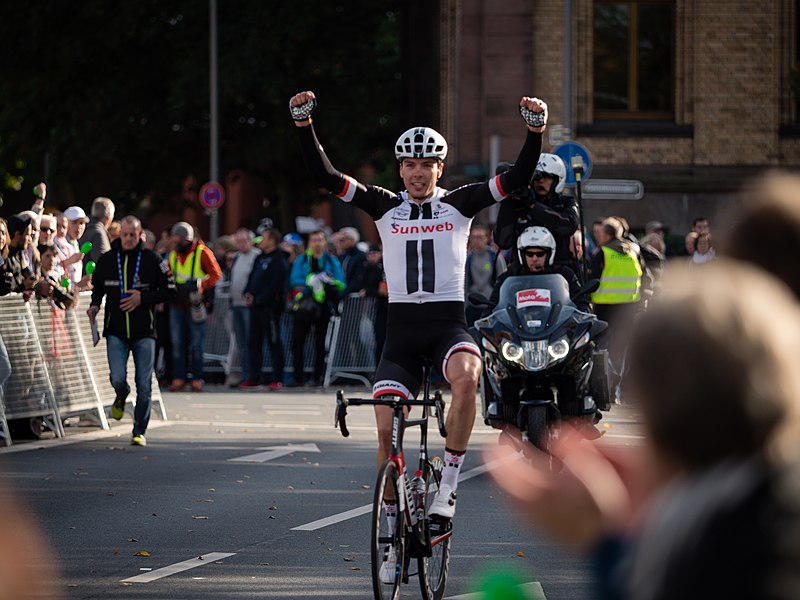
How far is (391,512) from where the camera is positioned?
668 cm

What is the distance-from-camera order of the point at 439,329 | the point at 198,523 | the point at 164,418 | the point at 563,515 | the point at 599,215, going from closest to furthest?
the point at 563,515 < the point at 439,329 < the point at 198,523 < the point at 164,418 < the point at 599,215

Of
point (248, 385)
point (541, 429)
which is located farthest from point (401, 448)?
point (248, 385)

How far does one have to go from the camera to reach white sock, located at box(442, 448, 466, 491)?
7082mm

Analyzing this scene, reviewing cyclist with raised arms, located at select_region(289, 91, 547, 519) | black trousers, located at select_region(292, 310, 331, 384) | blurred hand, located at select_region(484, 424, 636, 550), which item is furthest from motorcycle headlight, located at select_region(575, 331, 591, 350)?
black trousers, located at select_region(292, 310, 331, 384)

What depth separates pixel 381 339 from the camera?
74.3 feet

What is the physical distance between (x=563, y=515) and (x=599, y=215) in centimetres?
2787

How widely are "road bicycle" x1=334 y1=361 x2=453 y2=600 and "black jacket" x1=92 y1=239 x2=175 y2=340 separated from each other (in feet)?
24.9

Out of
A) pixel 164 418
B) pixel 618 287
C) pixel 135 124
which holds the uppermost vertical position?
pixel 135 124

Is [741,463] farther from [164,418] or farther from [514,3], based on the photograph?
[514,3]

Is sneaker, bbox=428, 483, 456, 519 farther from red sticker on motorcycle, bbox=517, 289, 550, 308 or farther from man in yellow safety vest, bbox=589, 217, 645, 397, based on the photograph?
man in yellow safety vest, bbox=589, 217, 645, 397

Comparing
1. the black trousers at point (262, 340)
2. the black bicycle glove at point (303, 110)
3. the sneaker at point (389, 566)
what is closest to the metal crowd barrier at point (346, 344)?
the black trousers at point (262, 340)

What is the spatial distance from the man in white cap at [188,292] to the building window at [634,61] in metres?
12.0

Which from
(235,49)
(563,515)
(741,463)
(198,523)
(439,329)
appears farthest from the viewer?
(235,49)

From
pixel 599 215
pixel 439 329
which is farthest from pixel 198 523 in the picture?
pixel 599 215
